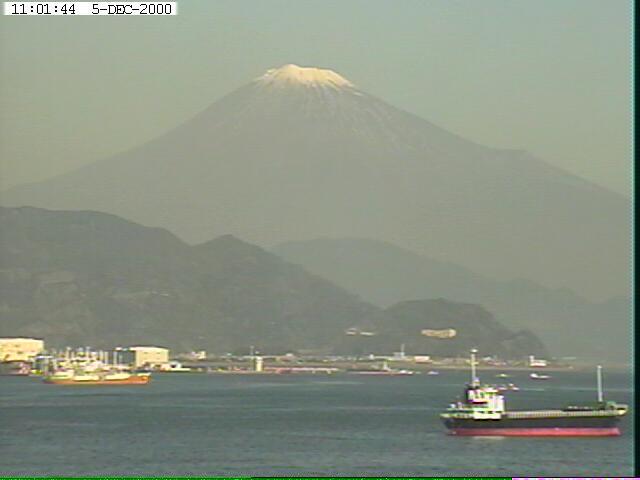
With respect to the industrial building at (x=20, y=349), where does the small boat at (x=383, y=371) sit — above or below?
below

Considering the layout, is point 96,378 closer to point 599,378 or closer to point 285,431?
point 285,431

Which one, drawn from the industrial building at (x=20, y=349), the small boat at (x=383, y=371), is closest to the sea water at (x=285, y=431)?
the small boat at (x=383, y=371)

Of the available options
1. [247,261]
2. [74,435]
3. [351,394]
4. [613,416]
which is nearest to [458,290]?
[247,261]

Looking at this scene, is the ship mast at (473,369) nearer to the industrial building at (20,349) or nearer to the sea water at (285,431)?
the sea water at (285,431)

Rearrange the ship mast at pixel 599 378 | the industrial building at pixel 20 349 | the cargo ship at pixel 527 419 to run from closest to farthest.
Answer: the ship mast at pixel 599 378 → the cargo ship at pixel 527 419 → the industrial building at pixel 20 349

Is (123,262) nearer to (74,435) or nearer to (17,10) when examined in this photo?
(74,435)

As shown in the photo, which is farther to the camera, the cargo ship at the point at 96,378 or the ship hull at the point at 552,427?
the cargo ship at the point at 96,378

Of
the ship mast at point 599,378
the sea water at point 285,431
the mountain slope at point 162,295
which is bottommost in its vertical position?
the sea water at point 285,431
